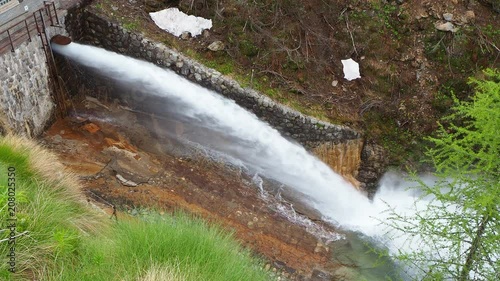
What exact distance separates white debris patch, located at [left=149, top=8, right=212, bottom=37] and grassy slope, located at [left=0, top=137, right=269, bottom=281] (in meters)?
6.22

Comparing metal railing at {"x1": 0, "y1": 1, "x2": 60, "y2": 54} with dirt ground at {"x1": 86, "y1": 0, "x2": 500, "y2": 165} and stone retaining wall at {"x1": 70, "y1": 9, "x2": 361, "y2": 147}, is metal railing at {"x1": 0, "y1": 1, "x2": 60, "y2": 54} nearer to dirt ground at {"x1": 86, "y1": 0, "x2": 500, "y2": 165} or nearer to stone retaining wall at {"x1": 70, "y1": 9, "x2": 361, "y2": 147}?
stone retaining wall at {"x1": 70, "y1": 9, "x2": 361, "y2": 147}

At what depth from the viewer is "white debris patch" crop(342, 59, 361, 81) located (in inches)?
413

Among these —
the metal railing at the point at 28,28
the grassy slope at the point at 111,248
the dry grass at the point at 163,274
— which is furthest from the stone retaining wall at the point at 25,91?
the dry grass at the point at 163,274

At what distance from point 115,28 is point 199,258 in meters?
7.35

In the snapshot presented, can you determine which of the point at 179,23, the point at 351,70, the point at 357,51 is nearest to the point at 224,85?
the point at 179,23

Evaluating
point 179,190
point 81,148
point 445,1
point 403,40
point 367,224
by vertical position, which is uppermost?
point 445,1

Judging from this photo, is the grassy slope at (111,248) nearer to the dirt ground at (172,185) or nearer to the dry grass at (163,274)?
the dry grass at (163,274)

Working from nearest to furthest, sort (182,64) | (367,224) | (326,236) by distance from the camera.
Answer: (326,236) → (367,224) → (182,64)

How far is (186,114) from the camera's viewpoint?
10031mm

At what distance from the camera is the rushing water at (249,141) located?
9570mm

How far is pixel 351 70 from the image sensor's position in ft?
34.4

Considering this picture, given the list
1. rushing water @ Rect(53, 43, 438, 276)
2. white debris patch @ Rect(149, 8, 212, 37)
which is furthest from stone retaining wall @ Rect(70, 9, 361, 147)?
white debris patch @ Rect(149, 8, 212, 37)

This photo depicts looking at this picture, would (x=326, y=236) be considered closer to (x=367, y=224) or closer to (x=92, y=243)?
(x=367, y=224)

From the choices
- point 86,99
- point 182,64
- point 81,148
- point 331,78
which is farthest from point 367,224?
point 86,99
